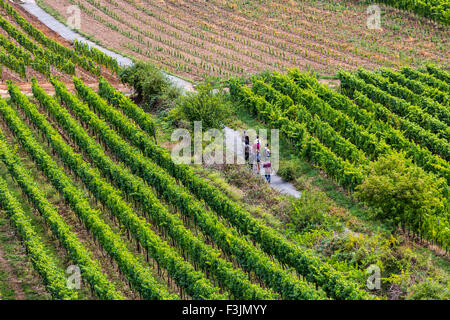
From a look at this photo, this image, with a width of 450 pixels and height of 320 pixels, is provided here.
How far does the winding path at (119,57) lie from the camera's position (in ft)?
92.1

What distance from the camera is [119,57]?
139 ft

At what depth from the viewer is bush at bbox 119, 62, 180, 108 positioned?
115ft

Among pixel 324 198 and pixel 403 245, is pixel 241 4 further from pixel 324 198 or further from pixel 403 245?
pixel 403 245

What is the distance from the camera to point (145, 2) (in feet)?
171
